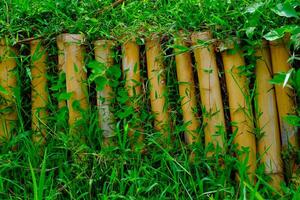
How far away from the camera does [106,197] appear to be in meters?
2.16

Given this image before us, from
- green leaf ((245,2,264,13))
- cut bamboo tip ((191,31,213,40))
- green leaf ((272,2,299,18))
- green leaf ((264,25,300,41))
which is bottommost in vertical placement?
green leaf ((264,25,300,41))

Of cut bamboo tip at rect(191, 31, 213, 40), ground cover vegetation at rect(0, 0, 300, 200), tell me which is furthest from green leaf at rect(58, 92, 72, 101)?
cut bamboo tip at rect(191, 31, 213, 40)

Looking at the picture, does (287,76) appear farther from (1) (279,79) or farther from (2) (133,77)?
(2) (133,77)

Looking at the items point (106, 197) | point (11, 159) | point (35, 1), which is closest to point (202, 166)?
point (106, 197)

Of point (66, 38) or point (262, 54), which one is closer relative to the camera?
point (262, 54)

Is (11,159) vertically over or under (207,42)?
under

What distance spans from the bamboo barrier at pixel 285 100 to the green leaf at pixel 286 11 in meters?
0.14

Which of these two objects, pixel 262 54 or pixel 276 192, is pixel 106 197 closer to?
pixel 276 192

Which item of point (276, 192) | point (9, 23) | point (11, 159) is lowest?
point (276, 192)

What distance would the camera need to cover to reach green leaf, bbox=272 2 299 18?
7.35 feet

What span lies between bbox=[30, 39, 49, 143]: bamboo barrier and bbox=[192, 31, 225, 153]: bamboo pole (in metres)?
0.73

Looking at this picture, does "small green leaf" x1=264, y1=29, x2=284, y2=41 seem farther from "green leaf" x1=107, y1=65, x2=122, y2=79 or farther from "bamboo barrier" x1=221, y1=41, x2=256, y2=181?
"green leaf" x1=107, y1=65, x2=122, y2=79

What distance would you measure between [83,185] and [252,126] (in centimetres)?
77

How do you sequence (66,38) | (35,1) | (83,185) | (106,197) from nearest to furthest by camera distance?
(106,197), (83,185), (66,38), (35,1)
